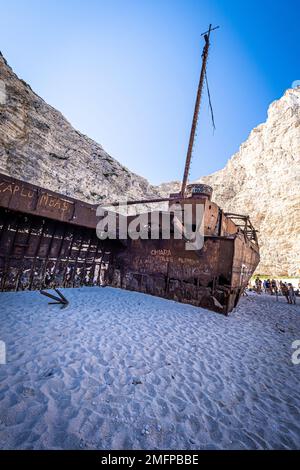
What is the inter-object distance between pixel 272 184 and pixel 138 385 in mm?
49934

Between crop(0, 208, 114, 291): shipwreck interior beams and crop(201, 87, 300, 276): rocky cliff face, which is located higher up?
crop(201, 87, 300, 276): rocky cliff face

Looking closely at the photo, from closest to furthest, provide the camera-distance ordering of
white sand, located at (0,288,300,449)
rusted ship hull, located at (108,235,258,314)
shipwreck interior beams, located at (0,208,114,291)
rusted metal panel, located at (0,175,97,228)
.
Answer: white sand, located at (0,288,300,449)
rusted metal panel, located at (0,175,97,228)
shipwreck interior beams, located at (0,208,114,291)
rusted ship hull, located at (108,235,258,314)

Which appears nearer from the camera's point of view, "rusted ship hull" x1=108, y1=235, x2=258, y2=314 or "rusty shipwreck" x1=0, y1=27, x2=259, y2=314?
"rusty shipwreck" x1=0, y1=27, x2=259, y2=314

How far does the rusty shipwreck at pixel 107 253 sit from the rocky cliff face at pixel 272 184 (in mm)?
36209

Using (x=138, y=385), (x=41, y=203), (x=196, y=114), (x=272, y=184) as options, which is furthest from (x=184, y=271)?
(x=272, y=184)

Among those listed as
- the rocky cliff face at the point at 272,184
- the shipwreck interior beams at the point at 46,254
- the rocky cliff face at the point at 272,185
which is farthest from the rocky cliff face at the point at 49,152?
the rocky cliff face at the point at 272,184

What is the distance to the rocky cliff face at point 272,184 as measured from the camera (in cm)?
3803

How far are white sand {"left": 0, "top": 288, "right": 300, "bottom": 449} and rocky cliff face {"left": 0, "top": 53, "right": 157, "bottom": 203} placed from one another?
16.3 meters

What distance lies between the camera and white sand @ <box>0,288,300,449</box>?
6.24 feet

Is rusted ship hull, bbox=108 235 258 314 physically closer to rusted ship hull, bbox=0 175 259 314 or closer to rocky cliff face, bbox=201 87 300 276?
rusted ship hull, bbox=0 175 259 314

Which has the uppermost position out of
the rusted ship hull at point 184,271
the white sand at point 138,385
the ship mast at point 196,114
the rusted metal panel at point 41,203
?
the ship mast at point 196,114

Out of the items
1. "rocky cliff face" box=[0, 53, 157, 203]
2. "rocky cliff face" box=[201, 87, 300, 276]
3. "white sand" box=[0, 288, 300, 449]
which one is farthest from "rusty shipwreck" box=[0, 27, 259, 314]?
"rocky cliff face" box=[201, 87, 300, 276]

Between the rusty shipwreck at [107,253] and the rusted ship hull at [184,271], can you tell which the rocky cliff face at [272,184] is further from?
the rusted ship hull at [184,271]
